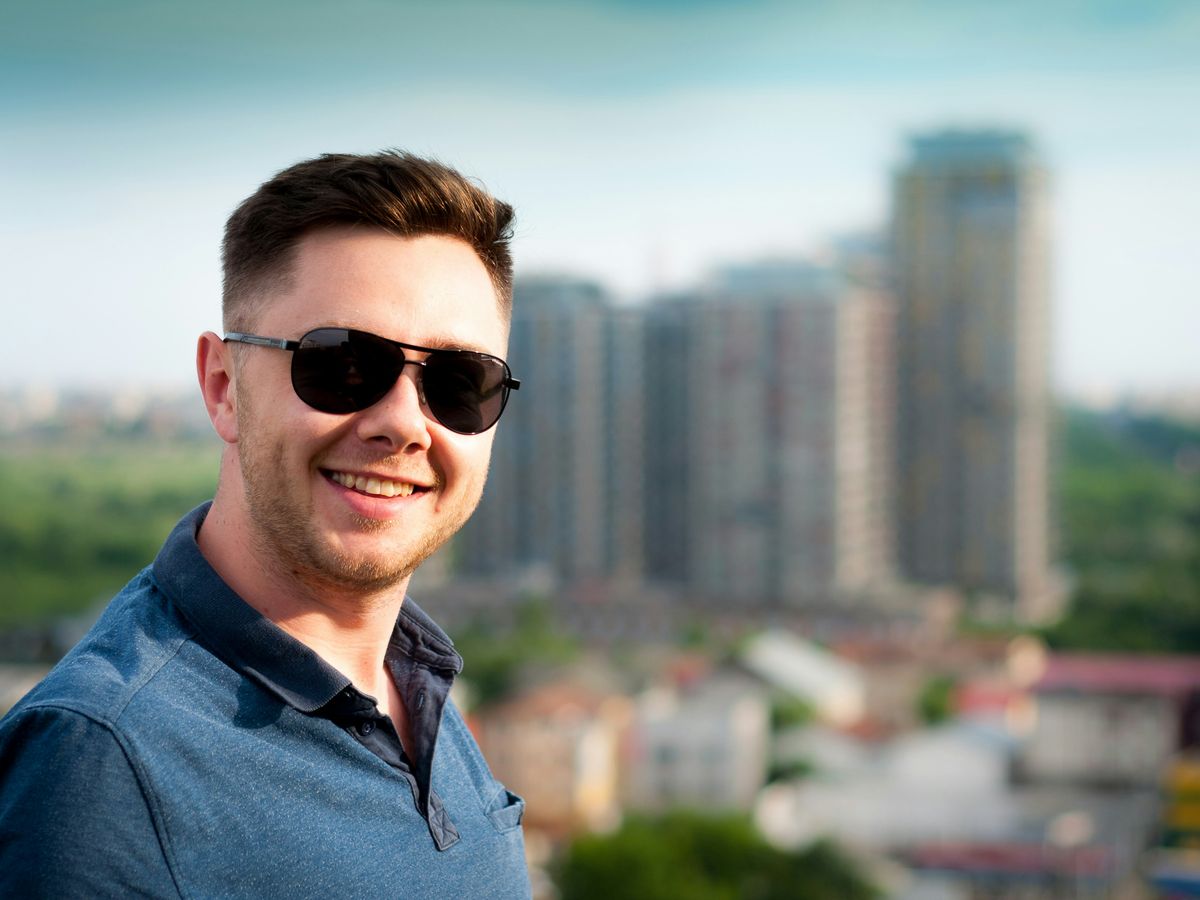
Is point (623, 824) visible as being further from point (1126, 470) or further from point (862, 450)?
point (1126, 470)

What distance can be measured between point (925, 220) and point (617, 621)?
7101 millimetres

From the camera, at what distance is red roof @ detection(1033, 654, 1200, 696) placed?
12.8 meters

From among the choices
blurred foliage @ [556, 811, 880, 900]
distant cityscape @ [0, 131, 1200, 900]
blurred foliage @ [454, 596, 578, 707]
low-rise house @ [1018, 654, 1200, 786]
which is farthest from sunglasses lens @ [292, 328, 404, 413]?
blurred foliage @ [454, 596, 578, 707]

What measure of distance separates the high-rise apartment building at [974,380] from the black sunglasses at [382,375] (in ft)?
70.5

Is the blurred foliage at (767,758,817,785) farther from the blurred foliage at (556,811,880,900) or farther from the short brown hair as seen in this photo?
the short brown hair

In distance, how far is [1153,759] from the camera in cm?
1241

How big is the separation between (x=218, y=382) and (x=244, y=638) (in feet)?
0.39

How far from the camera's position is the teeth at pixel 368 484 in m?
0.64

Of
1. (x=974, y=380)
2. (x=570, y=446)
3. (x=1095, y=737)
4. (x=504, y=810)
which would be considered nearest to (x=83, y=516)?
(x=570, y=446)

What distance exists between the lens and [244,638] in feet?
2.00

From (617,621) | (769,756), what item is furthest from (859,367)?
(769,756)

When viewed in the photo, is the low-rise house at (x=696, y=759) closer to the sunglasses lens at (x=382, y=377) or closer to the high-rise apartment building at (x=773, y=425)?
the high-rise apartment building at (x=773, y=425)

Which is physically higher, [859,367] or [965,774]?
[859,367]

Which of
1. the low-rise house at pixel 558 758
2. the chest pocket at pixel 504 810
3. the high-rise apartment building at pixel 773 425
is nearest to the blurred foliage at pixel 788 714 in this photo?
the low-rise house at pixel 558 758
